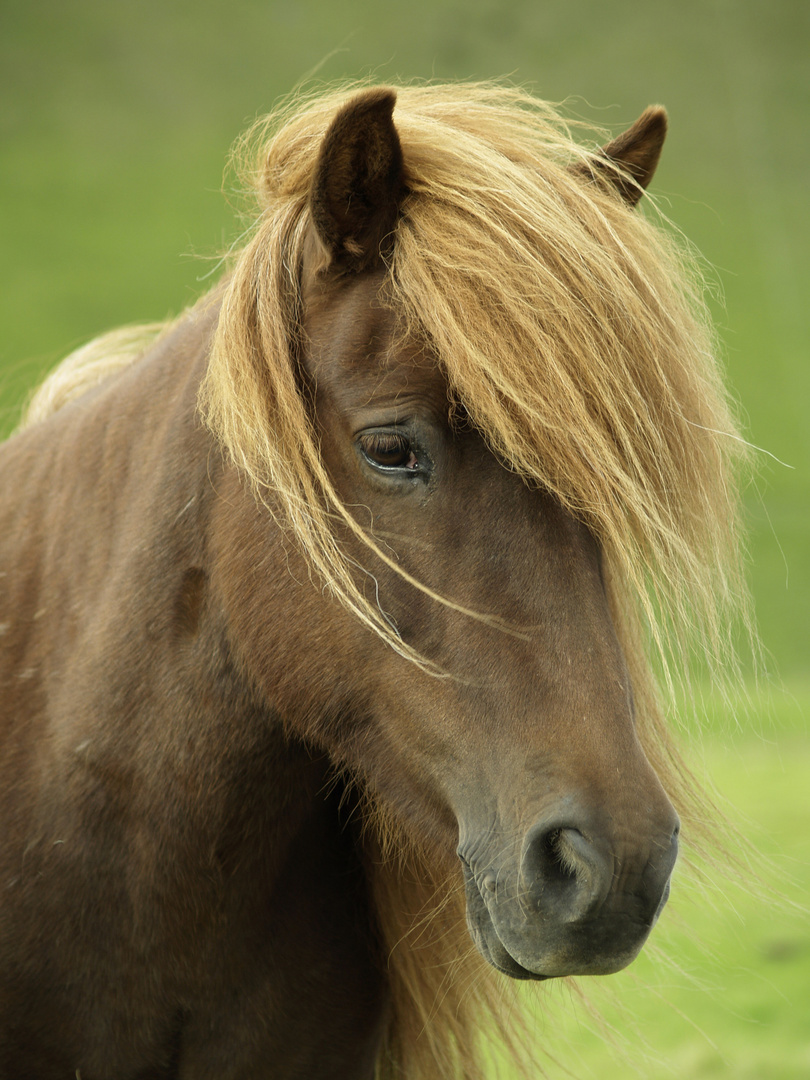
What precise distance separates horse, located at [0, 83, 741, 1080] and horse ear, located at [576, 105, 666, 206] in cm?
1

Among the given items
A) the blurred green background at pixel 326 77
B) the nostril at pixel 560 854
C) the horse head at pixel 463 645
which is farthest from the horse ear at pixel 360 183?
the blurred green background at pixel 326 77

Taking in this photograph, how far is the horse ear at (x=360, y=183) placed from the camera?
4.99 feet

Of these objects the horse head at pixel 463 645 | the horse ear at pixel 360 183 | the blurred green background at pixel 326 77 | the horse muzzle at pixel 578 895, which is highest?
the horse ear at pixel 360 183

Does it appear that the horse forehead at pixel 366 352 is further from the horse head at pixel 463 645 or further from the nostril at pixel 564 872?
the nostril at pixel 564 872

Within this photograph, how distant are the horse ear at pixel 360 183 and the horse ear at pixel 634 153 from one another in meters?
0.40

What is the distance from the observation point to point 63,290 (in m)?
19.9

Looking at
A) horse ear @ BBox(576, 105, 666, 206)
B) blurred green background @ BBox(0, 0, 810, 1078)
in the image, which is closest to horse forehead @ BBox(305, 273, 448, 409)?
horse ear @ BBox(576, 105, 666, 206)

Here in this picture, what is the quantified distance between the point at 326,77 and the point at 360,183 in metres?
19.7

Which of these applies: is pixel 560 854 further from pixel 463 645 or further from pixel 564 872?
pixel 463 645

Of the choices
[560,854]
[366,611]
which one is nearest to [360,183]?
[366,611]

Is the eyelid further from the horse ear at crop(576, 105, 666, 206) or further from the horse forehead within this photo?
the horse ear at crop(576, 105, 666, 206)

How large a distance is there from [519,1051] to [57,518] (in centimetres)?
153

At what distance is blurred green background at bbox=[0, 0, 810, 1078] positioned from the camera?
20.3 meters

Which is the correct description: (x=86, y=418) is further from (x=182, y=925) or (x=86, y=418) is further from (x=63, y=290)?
(x=63, y=290)
